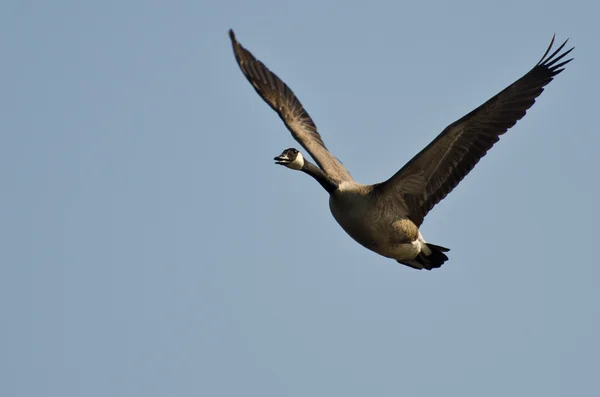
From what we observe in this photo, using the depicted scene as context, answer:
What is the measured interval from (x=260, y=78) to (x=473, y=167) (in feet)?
15.3

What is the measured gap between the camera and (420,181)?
47.4 ft

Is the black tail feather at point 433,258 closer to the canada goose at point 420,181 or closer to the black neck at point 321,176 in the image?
the canada goose at point 420,181

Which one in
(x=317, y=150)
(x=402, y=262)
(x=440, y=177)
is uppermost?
(x=317, y=150)

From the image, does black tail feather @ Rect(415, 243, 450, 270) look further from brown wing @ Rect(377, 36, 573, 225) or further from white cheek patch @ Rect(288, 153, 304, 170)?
white cheek patch @ Rect(288, 153, 304, 170)

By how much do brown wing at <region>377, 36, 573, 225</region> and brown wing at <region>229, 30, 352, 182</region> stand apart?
1742 millimetres

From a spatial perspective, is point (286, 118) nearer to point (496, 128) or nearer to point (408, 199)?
point (408, 199)

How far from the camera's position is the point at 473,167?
46.5 ft

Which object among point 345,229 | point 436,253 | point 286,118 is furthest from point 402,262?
point 286,118

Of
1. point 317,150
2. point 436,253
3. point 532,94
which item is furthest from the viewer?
point 317,150

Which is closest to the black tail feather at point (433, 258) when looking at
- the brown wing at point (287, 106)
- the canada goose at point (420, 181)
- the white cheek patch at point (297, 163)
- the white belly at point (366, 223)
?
the canada goose at point (420, 181)

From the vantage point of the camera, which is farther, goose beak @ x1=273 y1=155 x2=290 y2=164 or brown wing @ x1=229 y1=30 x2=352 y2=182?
brown wing @ x1=229 y1=30 x2=352 y2=182

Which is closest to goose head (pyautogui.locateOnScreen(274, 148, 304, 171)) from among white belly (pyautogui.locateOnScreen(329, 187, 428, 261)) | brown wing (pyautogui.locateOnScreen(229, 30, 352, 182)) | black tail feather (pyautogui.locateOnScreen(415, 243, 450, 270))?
white belly (pyautogui.locateOnScreen(329, 187, 428, 261))

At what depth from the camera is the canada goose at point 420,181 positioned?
1384 cm

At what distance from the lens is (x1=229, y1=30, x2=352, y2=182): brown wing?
16.4m
